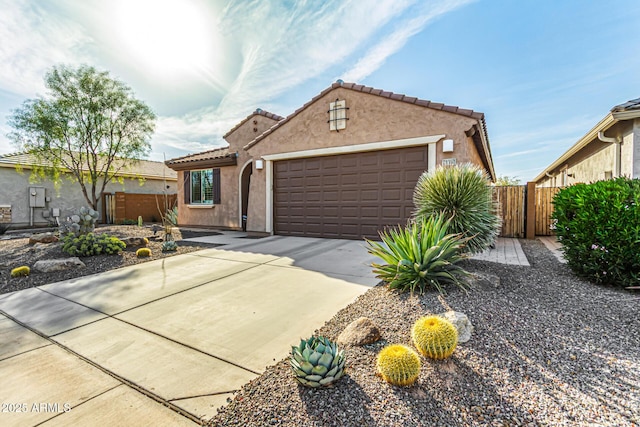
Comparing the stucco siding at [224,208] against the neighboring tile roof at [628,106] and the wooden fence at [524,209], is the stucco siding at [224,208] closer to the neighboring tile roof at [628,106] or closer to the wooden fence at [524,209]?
the wooden fence at [524,209]

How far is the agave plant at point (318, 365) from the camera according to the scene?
6.65 feet

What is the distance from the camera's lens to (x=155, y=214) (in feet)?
63.5

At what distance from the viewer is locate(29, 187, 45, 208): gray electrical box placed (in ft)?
50.7

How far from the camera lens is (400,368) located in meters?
2.03

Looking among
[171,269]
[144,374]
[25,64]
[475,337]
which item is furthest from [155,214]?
[475,337]

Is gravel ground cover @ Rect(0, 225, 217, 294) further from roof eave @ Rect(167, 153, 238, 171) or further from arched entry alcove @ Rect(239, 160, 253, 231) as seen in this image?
roof eave @ Rect(167, 153, 238, 171)

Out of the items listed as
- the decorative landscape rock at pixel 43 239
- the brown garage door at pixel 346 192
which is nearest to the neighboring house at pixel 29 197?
the decorative landscape rock at pixel 43 239

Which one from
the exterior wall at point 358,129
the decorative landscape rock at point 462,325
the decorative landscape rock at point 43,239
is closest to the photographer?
the decorative landscape rock at point 462,325

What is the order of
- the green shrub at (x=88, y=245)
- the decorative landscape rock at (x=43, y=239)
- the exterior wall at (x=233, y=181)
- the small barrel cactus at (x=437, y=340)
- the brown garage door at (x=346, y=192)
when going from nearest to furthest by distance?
the small barrel cactus at (x=437, y=340) → the green shrub at (x=88, y=245) → the brown garage door at (x=346, y=192) → the decorative landscape rock at (x=43, y=239) → the exterior wall at (x=233, y=181)

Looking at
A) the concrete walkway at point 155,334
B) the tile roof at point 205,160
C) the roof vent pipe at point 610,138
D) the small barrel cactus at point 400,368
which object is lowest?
the concrete walkway at point 155,334

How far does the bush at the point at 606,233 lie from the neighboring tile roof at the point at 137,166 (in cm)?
1181

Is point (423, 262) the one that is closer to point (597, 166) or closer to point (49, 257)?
point (49, 257)

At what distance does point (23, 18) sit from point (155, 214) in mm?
13418

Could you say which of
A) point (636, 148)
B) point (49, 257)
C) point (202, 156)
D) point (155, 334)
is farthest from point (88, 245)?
point (636, 148)
